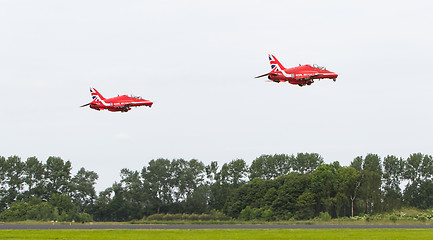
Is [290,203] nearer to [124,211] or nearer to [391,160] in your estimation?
[124,211]

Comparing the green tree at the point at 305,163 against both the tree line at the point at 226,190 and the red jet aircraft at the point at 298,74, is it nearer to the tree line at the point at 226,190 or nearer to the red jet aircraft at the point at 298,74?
the tree line at the point at 226,190

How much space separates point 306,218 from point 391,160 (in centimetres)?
4738

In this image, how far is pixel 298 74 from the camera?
6278 centimetres

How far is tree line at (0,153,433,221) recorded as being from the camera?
10406 centimetres

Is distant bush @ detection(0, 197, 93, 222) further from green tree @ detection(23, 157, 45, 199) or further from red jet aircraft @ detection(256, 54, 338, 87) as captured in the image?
red jet aircraft @ detection(256, 54, 338, 87)

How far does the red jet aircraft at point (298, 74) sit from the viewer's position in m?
62.8

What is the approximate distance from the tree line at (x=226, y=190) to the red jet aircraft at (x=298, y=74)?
137ft

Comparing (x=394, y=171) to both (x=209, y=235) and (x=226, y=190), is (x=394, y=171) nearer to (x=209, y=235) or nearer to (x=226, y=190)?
(x=226, y=190)

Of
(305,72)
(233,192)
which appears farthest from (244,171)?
(305,72)

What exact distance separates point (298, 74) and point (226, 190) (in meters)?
74.0

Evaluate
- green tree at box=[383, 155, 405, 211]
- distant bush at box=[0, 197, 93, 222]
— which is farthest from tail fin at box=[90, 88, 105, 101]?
green tree at box=[383, 155, 405, 211]

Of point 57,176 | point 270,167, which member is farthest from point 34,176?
point 270,167

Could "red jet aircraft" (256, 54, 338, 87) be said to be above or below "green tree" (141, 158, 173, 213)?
above

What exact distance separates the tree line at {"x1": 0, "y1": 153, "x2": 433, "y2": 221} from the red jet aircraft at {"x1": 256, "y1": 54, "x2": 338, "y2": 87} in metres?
41.8
